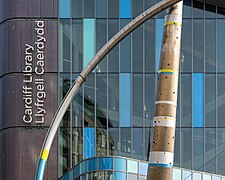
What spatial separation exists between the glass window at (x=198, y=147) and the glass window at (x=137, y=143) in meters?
3.19

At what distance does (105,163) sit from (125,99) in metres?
5.71

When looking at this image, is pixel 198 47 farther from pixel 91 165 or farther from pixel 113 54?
pixel 91 165

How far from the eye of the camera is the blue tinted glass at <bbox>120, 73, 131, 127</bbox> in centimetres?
4831

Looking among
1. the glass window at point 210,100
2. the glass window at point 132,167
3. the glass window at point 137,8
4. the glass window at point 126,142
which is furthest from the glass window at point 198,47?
the glass window at point 132,167

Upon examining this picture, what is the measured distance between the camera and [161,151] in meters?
21.1

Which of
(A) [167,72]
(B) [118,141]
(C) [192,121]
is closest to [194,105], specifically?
(C) [192,121]

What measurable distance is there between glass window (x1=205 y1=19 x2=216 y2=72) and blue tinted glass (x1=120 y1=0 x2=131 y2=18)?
4.78m

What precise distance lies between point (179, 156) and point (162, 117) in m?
27.3

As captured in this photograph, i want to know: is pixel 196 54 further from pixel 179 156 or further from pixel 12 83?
pixel 12 83

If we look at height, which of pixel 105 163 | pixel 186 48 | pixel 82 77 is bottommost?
pixel 82 77

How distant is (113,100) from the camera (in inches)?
1903

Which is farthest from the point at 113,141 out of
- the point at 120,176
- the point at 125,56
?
the point at 125,56

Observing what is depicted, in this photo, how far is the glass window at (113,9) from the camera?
49406mm

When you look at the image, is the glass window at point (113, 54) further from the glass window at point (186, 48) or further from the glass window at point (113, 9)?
the glass window at point (186, 48)
